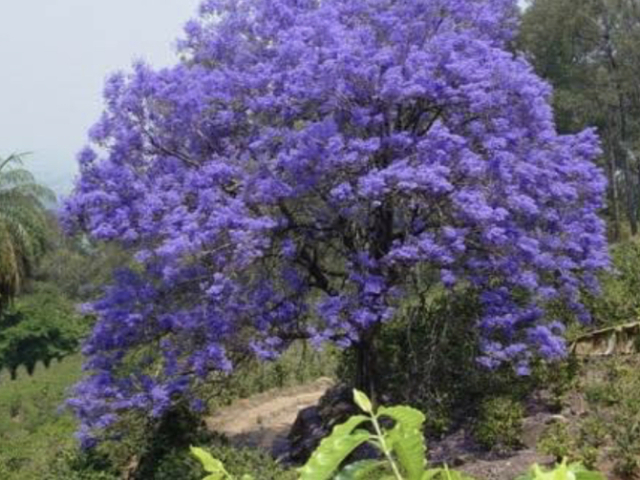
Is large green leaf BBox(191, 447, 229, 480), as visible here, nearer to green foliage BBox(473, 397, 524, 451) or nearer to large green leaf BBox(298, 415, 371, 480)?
large green leaf BBox(298, 415, 371, 480)

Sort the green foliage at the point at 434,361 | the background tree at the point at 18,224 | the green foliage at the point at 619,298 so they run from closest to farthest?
the green foliage at the point at 434,361 → the green foliage at the point at 619,298 → the background tree at the point at 18,224

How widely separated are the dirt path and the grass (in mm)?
2478

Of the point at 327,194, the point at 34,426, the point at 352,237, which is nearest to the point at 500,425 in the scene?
the point at 352,237

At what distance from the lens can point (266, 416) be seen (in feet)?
52.6

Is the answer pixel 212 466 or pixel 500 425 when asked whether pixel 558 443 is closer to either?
pixel 500 425

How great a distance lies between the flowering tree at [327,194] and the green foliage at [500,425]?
47 centimetres

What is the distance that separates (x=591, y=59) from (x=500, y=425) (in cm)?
2019

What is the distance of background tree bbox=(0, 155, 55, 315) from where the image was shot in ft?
80.5

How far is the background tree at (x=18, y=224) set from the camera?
24.5 metres

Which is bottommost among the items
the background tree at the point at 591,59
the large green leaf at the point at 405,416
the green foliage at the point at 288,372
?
the green foliage at the point at 288,372

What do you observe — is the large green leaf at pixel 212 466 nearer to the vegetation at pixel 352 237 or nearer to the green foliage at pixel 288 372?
the vegetation at pixel 352 237

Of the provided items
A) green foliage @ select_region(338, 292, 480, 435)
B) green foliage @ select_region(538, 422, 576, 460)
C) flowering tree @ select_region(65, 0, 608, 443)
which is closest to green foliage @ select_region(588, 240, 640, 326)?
flowering tree @ select_region(65, 0, 608, 443)

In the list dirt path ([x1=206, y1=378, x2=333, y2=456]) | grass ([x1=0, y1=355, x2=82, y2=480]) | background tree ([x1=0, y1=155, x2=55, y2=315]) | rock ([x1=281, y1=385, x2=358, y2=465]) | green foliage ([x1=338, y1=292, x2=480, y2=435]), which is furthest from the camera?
background tree ([x1=0, y1=155, x2=55, y2=315])

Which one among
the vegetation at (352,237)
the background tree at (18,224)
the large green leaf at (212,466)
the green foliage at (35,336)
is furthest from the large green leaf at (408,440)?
the green foliage at (35,336)
